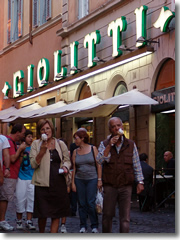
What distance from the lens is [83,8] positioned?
17.7 m

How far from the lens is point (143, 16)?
13742 millimetres

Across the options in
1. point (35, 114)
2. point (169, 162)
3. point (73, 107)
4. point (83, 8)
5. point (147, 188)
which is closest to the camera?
point (147, 188)

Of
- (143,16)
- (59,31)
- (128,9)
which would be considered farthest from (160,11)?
(59,31)

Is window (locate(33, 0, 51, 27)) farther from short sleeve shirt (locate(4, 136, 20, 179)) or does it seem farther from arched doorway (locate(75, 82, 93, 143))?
short sleeve shirt (locate(4, 136, 20, 179))

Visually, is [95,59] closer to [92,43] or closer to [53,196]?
[92,43]

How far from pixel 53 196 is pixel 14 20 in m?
9.00

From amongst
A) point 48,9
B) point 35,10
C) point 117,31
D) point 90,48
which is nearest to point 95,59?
point 90,48

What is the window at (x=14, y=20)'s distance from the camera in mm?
13844

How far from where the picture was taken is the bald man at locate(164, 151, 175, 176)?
11977 millimetres

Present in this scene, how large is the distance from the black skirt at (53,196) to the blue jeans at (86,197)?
4.41ft

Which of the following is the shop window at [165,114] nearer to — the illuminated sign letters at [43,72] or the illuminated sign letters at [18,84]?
the illuminated sign letters at [43,72]

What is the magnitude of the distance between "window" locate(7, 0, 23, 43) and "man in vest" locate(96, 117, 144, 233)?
21.8 ft

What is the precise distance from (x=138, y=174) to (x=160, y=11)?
6.64m

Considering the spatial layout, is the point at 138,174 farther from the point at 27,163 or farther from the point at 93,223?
the point at 27,163
